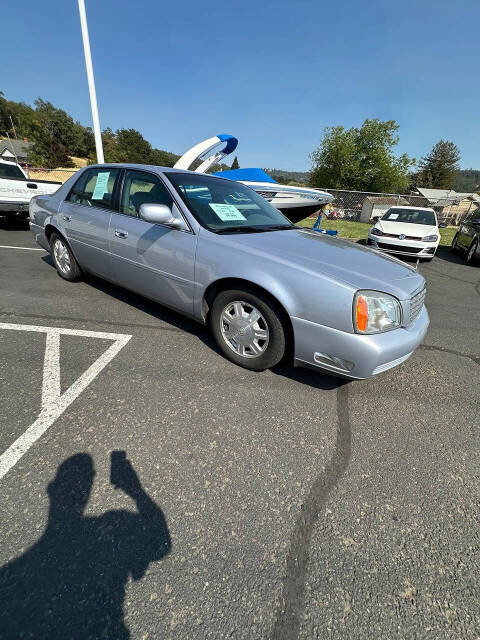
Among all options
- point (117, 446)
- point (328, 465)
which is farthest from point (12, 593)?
point (328, 465)

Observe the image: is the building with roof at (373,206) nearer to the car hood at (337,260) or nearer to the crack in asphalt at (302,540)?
the car hood at (337,260)

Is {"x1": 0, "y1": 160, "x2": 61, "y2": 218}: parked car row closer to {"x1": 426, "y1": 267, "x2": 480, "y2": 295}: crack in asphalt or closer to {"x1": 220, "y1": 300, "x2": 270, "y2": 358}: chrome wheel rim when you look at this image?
{"x1": 220, "y1": 300, "x2": 270, "y2": 358}: chrome wheel rim

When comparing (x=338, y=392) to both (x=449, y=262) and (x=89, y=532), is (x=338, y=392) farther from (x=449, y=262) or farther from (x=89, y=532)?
(x=449, y=262)

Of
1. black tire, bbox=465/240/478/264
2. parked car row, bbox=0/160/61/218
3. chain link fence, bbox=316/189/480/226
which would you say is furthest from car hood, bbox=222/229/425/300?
chain link fence, bbox=316/189/480/226

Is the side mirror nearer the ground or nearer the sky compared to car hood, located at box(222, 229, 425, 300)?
nearer the sky

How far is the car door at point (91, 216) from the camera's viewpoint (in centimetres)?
331

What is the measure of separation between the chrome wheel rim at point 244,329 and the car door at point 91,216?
169 cm

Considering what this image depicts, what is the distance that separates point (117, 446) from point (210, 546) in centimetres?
80

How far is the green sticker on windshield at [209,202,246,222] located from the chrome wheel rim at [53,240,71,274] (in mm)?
2375

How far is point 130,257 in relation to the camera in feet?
10.0

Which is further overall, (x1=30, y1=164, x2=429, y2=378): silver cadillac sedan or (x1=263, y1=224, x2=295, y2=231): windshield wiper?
(x1=263, y1=224, x2=295, y2=231): windshield wiper

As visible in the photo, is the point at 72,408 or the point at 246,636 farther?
the point at 72,408

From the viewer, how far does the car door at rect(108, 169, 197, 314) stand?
2.68 meters

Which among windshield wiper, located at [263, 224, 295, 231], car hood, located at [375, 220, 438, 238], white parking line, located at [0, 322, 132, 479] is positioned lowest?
white parking line, located at [0, 322, 132, 479]
